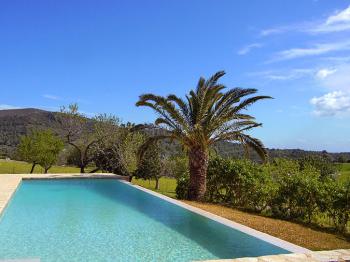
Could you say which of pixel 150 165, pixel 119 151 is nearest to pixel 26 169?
pixel 150 165

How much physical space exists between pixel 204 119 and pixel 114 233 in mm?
6952

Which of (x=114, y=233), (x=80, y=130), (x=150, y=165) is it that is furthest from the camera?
(x=150, y=165)

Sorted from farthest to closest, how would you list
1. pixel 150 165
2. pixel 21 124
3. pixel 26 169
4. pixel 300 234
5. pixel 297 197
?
1. pixel 21 124
2. pixel 26 169
3. pixel 150 165
4. pixel 297 197
5. pixel 300 234

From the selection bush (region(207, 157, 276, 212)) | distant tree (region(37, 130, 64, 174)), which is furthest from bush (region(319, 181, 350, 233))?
distant tree (region(37, 130, 64, 174))

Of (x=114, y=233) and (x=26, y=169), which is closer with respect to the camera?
(x=114, y=233)

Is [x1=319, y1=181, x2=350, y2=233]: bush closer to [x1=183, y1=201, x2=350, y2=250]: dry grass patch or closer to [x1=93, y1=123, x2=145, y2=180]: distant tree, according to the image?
[x1=183, y1=201, x2=350, y2=250]: dry grass patch

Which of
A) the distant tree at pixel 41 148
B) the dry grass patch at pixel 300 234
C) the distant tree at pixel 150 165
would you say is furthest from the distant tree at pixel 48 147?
the dry grass patch at pixel 300 234

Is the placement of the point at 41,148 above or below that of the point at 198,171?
above

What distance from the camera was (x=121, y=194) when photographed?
54.1 feet

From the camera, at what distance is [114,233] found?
8.98 meters

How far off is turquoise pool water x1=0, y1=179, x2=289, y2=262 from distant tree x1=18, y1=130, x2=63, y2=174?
36.8ft

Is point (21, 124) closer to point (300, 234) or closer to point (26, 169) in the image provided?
point (26, 169)

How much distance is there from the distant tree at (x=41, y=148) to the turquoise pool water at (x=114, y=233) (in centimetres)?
1123

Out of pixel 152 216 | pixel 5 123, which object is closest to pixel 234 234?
pixel 152 216
